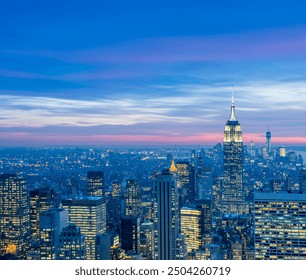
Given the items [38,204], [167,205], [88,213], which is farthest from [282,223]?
[38,204]

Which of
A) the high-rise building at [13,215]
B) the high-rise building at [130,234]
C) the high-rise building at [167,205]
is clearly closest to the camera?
the high-rise building at [130,234]

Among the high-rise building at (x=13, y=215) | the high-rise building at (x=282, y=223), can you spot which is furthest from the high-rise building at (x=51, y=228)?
the high-rise building at (x=282, y=223)

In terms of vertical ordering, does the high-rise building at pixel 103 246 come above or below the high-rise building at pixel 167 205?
below

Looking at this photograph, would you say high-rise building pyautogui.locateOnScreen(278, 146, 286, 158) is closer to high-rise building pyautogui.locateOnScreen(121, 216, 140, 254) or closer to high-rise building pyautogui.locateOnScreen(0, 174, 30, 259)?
high-rise building pyautogui.locateOnScreen(121, 216, 140, 254)

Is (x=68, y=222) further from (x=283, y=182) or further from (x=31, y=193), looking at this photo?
(x=283, y=182)

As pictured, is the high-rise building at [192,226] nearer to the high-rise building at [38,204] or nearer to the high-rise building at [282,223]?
the high-rise building at [282,223]

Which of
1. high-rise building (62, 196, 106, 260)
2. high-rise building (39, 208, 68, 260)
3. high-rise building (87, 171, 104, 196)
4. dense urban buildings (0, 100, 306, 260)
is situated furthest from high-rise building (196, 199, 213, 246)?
high-rise building (39, 208, 68, 260)
